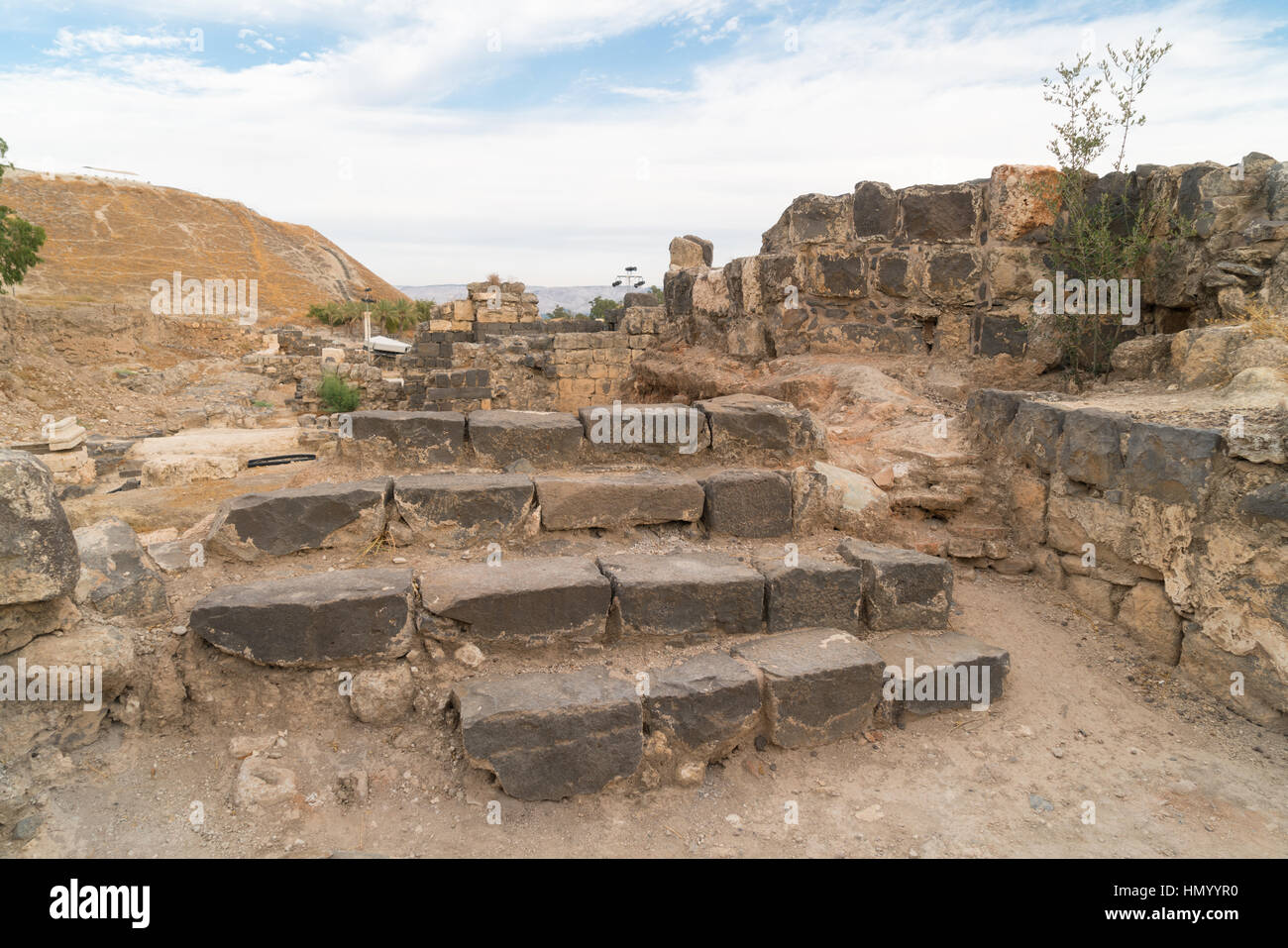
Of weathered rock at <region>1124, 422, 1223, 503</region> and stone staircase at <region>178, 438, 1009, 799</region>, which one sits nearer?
stone staircase at <region>178, 438, 1009, 799</region>

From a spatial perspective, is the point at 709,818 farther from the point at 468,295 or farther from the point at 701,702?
the point at 468,295

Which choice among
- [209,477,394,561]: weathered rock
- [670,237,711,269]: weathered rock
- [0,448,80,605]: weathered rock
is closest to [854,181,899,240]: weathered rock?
[209,477,394,561]: weathered rock

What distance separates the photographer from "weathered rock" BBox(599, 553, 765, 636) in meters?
3.15

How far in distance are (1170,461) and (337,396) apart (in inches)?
622

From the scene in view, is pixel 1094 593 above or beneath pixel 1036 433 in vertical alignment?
beneath

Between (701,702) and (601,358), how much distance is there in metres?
10.1

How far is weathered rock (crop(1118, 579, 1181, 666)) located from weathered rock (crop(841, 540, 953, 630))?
2.79 feet

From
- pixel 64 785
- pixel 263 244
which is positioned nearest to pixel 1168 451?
pixel 64 785

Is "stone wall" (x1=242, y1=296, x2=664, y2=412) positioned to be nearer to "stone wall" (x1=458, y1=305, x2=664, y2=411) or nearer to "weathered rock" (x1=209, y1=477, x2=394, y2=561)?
"stone wall" (x1=458, y1=305, x2=664, y2=411)

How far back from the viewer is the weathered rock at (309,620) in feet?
9.04

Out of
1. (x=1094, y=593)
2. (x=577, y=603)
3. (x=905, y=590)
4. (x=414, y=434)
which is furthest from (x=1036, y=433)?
(x=414, y=434)

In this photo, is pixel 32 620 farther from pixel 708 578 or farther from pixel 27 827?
pixel 708 578

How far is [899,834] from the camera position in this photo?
8.45 ft

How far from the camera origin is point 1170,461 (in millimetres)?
3174
